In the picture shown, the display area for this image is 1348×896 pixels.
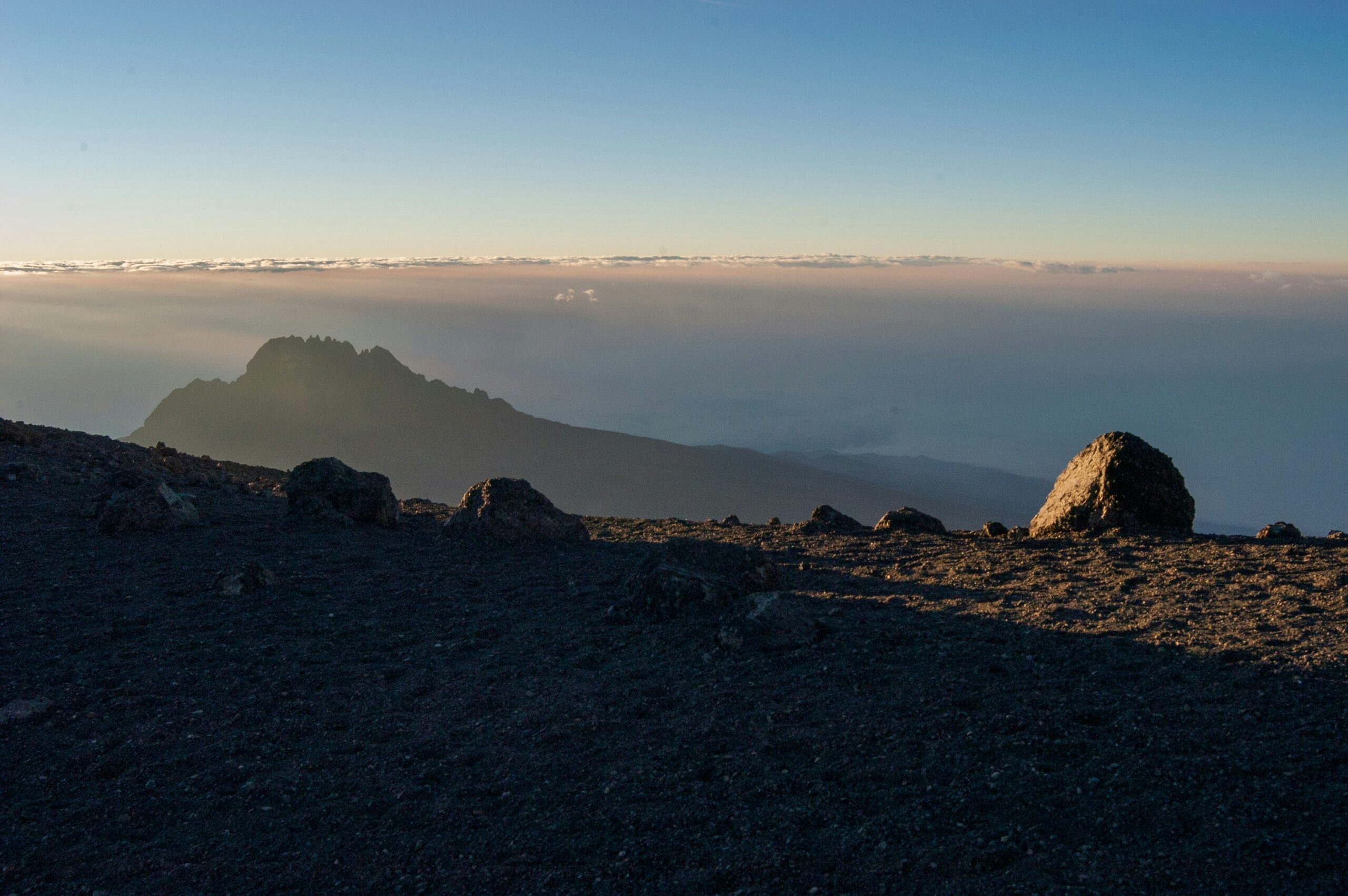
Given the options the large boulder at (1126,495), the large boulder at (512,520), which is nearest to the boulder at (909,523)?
the large boulder at (1126,495)

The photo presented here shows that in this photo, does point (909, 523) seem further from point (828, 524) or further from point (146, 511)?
point (146, 511)

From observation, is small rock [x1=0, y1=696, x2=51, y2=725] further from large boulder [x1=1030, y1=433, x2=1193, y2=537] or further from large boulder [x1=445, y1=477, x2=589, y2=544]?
large boulder [x1=1030, y1=433, x2=1193, y2=537]

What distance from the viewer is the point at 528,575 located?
12266mm

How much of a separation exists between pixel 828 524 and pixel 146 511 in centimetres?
1200

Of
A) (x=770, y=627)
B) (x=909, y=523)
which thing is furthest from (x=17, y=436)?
(x=909, y=523)

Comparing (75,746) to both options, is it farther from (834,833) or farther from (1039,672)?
(1039,672)

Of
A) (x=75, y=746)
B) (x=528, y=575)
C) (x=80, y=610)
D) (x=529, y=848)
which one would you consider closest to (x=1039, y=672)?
(x=529, y=848)

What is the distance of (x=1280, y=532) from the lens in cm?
1282

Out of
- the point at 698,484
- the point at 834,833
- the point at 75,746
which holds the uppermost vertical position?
the point at 834,833

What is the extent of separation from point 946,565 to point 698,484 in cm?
17914

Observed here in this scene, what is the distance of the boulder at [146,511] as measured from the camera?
44.9 ft

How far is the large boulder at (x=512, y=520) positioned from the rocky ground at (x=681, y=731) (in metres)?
1.98

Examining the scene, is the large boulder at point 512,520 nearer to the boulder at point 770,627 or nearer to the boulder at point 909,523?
the boulder at point 909,523

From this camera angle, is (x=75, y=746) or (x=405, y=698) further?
(x=405, y=698)
